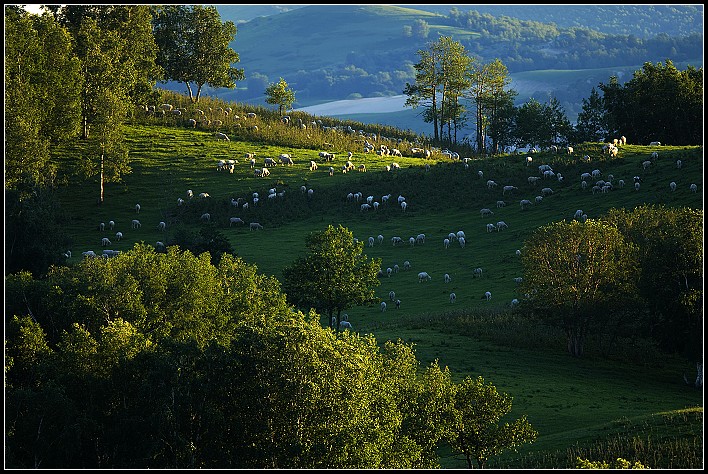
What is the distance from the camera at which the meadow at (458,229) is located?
42625 millimetres

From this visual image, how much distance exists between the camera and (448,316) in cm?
5831

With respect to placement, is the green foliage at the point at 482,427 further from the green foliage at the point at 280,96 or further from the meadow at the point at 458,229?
the green foliage at the point at 280,96

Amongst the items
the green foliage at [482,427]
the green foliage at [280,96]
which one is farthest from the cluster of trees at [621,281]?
the green foliage at [280,96]

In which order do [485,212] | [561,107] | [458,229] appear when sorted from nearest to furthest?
[458,229], [485,212], [561,107]

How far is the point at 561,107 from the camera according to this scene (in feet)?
410

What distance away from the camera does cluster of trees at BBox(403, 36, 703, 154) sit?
107 m

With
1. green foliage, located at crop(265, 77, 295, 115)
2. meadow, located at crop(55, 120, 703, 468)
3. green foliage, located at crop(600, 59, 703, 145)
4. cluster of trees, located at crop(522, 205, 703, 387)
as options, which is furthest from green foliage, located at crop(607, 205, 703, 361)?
green foliage, located at crop(265, 77, 295, 115)

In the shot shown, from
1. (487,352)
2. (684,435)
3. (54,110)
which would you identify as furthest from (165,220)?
(684,435)

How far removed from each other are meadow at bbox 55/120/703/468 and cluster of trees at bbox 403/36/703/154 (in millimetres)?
16726

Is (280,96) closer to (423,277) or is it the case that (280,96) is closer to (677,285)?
(423,277)

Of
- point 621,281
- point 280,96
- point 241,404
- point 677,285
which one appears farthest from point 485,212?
point 241,404

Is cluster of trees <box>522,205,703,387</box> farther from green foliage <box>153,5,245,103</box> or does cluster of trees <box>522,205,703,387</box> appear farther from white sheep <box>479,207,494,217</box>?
green foliage <box>153,5,245,103</box>

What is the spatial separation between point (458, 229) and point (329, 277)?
92.2 ft

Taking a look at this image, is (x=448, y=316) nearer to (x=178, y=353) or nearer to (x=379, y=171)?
(x=178, y=353)
